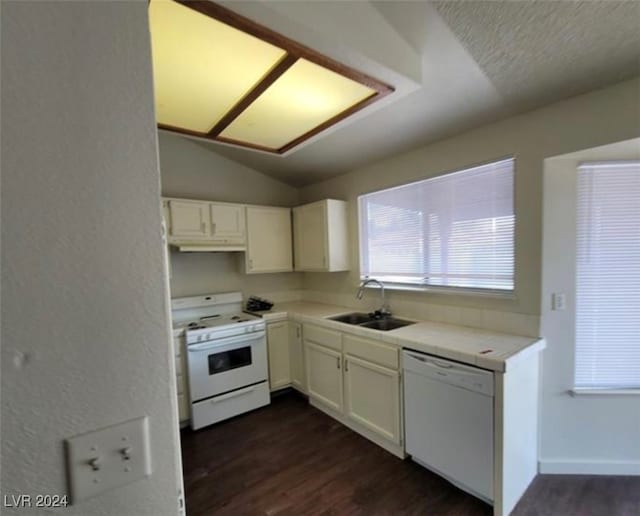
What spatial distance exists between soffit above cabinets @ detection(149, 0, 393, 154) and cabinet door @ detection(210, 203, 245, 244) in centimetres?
81

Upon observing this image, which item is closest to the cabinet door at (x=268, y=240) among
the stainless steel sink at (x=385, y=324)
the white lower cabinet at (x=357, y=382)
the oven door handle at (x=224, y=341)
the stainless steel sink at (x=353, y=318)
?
the oven door handle at (x=224, y=341)

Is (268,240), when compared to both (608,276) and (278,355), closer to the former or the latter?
(278,355)

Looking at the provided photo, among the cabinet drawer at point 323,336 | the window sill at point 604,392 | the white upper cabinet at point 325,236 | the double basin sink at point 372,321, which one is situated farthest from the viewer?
the white upper cabinet at point 325,236

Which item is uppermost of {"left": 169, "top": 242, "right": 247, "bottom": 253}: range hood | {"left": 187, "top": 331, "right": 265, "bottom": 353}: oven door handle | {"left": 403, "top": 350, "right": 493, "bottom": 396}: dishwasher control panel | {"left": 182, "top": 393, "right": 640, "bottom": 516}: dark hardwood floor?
{"left": 169, "top": 242, "right": 247, "bottom": 253}: range hood

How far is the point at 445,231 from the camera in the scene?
100 inches

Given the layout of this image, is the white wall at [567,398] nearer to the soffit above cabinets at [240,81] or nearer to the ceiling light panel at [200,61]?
the soffit above cabinets at [240,81]

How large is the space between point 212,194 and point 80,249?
10.1 feet

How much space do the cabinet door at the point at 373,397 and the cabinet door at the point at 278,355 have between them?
90 centimetres

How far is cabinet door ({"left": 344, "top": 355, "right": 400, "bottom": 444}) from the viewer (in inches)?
86.6

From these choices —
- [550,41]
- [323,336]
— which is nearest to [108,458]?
[550,41]

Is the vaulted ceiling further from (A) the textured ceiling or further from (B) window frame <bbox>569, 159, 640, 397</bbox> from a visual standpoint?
(B) window frame <bbox>569, 159, 640, 397</bbox>

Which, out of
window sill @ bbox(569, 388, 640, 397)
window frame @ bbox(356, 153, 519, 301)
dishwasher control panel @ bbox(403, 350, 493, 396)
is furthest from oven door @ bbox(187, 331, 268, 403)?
window sill @ bbox(569, 388, 640, 397)

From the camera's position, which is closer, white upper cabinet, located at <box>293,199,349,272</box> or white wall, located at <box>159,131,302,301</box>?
white wall, located at <box>159,131,302,301</box>

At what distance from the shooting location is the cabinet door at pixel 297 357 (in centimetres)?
313
